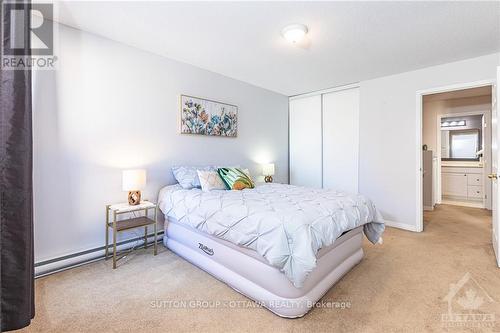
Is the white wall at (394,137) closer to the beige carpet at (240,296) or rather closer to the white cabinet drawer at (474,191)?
the beige carpet at (240,296)

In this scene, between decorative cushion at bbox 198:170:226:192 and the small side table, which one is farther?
decorative cushion at bbox 198:170:226:192

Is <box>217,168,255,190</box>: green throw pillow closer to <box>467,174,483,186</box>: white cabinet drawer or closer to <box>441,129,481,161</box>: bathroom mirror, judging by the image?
<box>467,174,483,186</box>: white cabinet drawer

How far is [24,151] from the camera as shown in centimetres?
115

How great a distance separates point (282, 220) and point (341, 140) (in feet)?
10.5

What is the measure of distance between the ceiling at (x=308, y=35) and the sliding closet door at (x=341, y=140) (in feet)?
2.95

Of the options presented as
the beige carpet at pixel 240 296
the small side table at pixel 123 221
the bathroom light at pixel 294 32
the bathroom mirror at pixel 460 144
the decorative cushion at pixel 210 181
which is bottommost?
the beige carpet at pixel 240 296

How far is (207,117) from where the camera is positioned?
3643 mm


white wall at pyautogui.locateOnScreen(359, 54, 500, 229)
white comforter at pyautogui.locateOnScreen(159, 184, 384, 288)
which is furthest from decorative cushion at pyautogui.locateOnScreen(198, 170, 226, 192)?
white wall at pyautogui.locateOnScreen(359, 54, 500, 229)

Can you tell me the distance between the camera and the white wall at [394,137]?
3543 mm

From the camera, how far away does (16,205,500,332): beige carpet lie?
1.63 meters

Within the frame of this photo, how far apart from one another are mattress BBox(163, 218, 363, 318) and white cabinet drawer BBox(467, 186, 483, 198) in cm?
483

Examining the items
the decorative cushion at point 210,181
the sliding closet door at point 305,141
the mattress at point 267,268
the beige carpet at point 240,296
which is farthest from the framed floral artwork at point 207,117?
the beige carpet at point 240,296

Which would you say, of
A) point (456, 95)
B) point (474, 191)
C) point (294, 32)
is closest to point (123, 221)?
point (294, 32)

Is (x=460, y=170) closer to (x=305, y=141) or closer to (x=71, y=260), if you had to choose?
(x=305, y=141)
